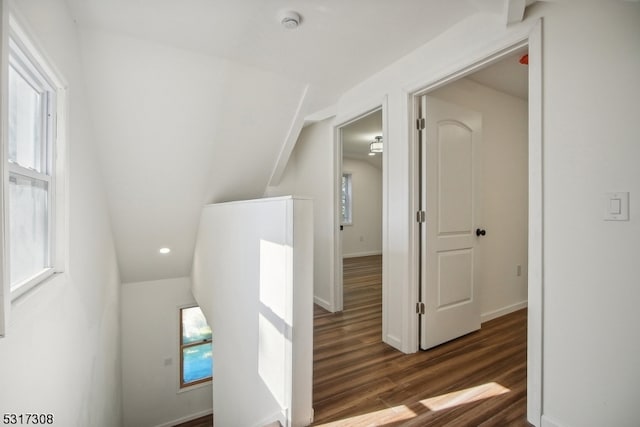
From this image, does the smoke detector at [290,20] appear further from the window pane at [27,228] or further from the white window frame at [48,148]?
the window pane at [27,228]

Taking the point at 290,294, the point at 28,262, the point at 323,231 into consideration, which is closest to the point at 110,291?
the point at 28,262

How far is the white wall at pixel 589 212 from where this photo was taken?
4.04 feet

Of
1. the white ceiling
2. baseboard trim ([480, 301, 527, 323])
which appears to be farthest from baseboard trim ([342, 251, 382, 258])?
the white ceiling

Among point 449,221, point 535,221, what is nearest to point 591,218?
point 535,221

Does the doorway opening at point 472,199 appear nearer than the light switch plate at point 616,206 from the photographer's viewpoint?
No

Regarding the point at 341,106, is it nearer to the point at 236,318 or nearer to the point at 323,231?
the point at 323,231

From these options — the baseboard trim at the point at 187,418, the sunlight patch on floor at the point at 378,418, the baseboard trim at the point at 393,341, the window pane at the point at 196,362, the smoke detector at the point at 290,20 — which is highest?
the smoke detector at the point at 290,20

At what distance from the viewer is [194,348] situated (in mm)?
4746

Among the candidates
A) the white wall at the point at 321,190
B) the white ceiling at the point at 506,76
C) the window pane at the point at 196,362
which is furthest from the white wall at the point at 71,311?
the white ceiling at the point at 506,76

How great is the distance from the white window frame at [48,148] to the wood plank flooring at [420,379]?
155 centimetres

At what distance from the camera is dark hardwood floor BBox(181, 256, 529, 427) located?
5.37ft

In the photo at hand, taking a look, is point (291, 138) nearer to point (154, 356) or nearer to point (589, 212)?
point (589, 212)

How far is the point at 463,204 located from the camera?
8.45ft

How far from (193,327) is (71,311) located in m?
3.43
